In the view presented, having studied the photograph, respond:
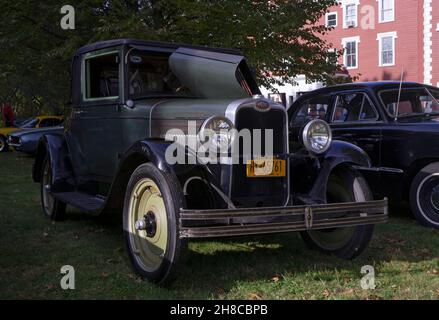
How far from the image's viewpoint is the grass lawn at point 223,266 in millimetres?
4145

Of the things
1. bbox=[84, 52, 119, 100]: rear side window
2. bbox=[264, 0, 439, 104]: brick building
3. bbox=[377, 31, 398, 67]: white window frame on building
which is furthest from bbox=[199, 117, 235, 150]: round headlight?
bbox=[377, 31, 398, 67]: white window frame on building

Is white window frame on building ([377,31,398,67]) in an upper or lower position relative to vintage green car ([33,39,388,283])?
upper

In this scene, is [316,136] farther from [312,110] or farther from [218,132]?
[312,110]

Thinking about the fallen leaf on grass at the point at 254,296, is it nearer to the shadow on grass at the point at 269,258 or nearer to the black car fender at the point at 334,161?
the shadow on grass at the point at 269,258

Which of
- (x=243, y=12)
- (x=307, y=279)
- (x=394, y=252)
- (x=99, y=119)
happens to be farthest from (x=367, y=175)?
(x=243, y=12)

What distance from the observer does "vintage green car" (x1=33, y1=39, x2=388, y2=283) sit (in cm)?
414

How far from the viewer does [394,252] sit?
5.43m

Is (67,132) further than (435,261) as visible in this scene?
Yes

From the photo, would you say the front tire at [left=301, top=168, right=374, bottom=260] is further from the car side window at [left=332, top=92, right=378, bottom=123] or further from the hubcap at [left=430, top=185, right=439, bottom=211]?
the car side window at [left=332, top=92, right=378, bottom=123]
